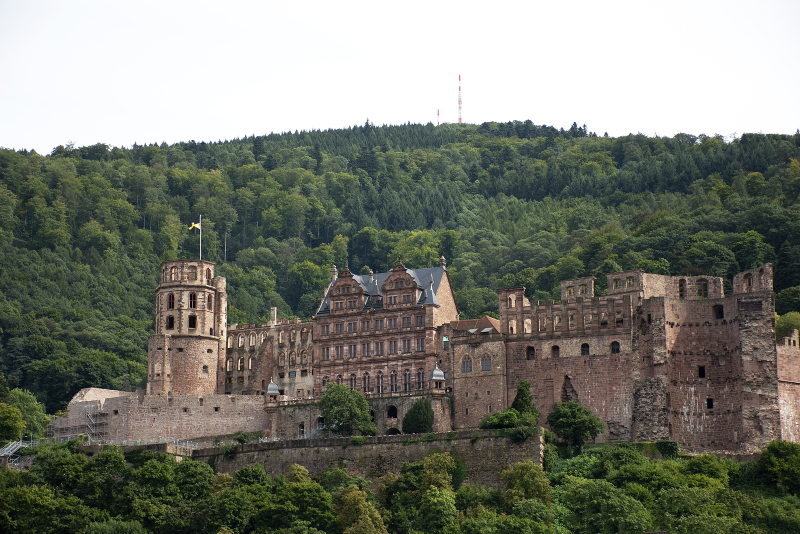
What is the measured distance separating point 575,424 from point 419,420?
11764 millimetres

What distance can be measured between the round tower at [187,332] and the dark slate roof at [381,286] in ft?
29.8

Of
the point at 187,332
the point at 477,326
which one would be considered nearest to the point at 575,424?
the point at 477,326

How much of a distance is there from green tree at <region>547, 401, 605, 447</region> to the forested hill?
29.7 metres

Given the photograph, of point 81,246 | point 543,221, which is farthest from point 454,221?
point 81,246

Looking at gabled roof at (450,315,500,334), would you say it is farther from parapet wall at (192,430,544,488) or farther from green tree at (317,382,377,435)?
parapet wall at (192,430,544,488)

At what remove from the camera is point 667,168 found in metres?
162

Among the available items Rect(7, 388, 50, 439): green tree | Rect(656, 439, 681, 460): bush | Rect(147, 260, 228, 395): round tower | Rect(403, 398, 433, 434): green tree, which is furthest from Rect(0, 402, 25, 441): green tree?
Rect(656, 439, 681, 460): bush

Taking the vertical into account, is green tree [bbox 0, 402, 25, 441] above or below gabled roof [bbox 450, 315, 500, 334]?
below

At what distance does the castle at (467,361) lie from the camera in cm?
9112

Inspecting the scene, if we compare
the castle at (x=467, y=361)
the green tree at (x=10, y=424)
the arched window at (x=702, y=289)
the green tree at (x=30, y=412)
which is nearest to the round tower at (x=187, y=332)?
the castle at (x=467, y=361)

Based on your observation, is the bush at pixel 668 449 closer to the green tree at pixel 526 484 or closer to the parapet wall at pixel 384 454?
the parapet wall at pixel 384 454

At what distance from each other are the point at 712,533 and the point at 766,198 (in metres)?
69.5

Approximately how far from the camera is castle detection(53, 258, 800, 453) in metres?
91.1

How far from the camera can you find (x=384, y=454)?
291 ft
